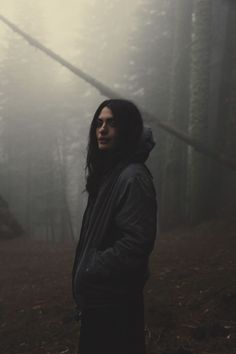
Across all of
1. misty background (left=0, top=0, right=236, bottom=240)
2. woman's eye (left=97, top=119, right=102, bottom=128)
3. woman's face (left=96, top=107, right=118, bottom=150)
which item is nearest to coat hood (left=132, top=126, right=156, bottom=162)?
woman's face (left=96, top=107, right=118, bottom=150)

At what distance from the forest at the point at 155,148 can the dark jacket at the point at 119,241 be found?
2.46m

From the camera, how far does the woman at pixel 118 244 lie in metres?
3.02

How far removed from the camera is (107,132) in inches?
132

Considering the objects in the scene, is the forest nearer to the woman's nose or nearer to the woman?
the woman

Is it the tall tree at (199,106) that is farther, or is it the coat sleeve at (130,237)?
the tall tree at (199,106)

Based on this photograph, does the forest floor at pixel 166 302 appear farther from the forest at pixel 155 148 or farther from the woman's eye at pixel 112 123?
the woman's eye at pixel 112 123

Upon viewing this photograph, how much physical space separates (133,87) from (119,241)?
76.7 feet

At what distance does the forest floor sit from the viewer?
18.5 feet

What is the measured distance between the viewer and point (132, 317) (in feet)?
10.4

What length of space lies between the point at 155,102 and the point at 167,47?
2907 millimetres

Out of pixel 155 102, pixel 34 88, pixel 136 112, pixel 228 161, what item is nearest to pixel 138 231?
pixel 136 112

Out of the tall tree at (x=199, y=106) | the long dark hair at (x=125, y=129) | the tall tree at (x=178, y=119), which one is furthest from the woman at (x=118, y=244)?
the tall tree at (x=178, y=119)

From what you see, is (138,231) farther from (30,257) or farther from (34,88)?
(34,88)

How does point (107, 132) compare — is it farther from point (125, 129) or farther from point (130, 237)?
point (130, 237)
